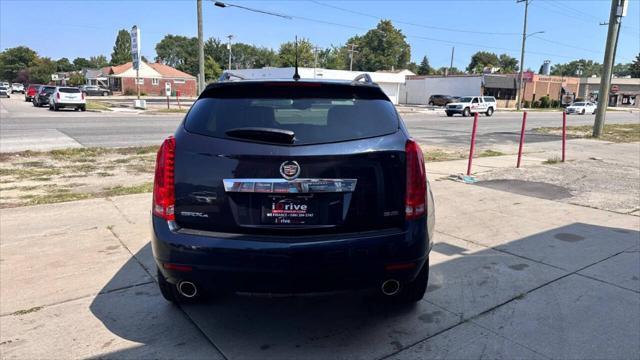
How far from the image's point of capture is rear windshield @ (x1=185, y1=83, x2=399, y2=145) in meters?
2.89

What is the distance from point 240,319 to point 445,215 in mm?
3789

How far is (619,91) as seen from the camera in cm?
10006

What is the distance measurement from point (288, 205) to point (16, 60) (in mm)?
151391

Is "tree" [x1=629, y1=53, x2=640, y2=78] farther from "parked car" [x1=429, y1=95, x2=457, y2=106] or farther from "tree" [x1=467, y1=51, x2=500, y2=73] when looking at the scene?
"parked car" [x1=429, y1=95, x2=457, y2=106]

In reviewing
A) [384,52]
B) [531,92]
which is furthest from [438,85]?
[384,52]

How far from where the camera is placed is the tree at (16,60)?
414 ft

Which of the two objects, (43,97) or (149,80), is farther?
(149,80)

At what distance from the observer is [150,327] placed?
3322 millimetres

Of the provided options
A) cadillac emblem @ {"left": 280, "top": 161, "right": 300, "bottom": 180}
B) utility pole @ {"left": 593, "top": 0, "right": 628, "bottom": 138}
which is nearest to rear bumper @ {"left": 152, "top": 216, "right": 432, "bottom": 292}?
cadillac emblem @ {"left": 280, "top": 161, "right": 300, "bottom": 180}

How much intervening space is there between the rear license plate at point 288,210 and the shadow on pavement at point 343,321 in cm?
51

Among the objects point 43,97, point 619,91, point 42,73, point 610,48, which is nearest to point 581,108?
point 610,48

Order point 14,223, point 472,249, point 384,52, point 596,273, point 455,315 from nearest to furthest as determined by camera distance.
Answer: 1. point 455,315
2. point 596,273
3. point 472,249
4. point 14,223
5. point 384,52

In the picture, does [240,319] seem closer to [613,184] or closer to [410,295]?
[410,295]

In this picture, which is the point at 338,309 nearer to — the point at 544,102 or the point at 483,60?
the point at 544,102
